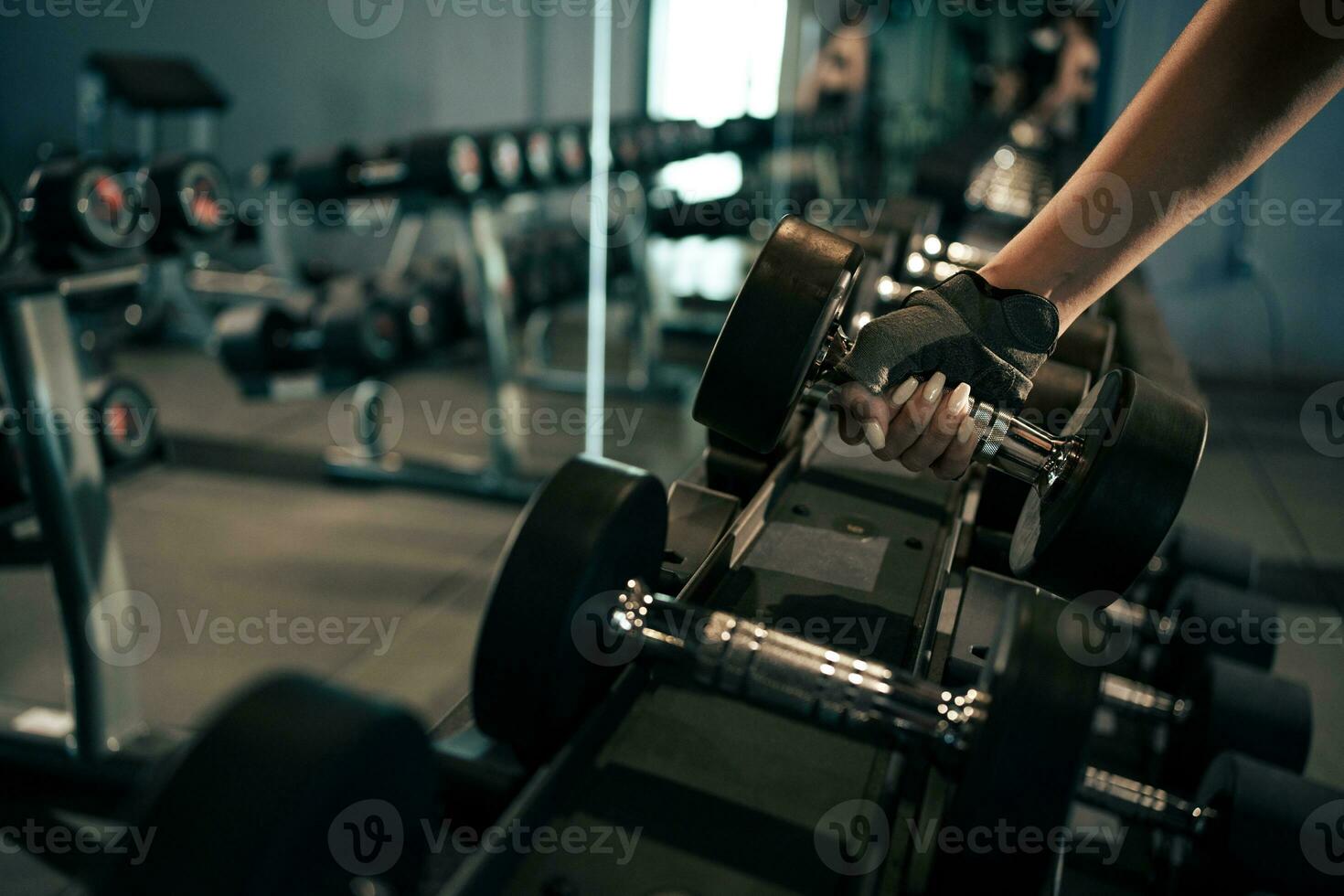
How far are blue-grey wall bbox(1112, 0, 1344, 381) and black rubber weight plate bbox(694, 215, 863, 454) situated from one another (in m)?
3.40

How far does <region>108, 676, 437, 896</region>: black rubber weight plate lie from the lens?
15.3 inches

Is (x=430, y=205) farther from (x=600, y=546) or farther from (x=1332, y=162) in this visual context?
(x=1332, y=162)

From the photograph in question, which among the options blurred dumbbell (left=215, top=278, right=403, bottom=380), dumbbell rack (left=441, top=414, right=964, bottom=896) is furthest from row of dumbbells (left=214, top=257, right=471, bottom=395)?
dumbbell rack (left=441, top=414, right=964, bottom=896)

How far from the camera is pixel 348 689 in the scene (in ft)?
1.46

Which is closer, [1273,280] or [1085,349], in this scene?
[1085,349]

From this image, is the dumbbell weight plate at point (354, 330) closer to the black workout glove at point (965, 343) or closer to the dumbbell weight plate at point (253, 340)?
the dumbbell weight plate at point (253, 340)

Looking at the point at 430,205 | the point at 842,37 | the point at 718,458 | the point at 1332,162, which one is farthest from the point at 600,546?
the point at 842,37

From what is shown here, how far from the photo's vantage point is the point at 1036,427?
0.70 m

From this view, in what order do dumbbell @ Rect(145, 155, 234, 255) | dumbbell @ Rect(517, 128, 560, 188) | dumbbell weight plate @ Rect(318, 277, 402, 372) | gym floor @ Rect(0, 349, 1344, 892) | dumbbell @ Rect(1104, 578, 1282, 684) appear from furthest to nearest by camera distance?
Result: dumbbell @ Rect(517, 128, 560, 188), dumbbell weight plate @ Rect(318, 277, 402, 372), gym floor @ Rect(0, 349, 1344, 892), dumbbell @ Rect(145, 155, 234, 255), dumbbell @ Rect(1104, 578, 1282, 684)


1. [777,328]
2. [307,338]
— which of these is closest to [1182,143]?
[777,328]

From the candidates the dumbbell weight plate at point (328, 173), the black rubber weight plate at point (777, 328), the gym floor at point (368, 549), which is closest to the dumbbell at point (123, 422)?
the gym floor at point (368, 549)

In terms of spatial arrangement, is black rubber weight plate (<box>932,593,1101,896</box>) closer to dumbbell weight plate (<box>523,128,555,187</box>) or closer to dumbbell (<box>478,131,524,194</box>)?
dumbbell (<box>478,131,524,194</box>)

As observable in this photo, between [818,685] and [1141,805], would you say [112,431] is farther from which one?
[1141,805]

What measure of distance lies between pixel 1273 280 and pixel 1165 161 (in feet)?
11.7
